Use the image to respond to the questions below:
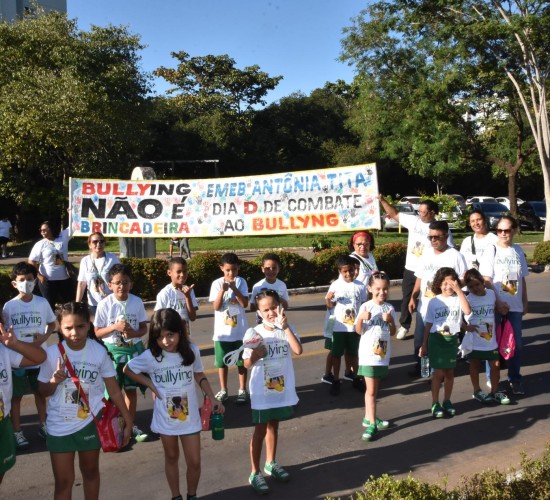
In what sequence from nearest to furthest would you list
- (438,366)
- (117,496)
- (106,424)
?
(106,424)
(117,496)
(438,366)

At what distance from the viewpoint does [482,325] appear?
23.0 feet

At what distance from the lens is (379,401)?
Answer: 24.0 ft

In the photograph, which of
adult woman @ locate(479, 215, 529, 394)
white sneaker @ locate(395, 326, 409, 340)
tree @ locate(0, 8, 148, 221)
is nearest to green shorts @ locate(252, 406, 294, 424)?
adult woman @ locate(479, 215, 529, 394)

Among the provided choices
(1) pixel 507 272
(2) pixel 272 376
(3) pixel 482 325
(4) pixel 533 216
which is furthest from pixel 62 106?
(4) pixel 533 216

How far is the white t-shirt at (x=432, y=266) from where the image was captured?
7.63 meters

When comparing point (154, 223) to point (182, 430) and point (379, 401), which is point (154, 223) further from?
point (182, 430)

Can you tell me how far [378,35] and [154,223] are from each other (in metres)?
15.4

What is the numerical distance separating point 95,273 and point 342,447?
3.48 metres

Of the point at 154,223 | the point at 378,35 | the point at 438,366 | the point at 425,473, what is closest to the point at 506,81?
the point at 378,35

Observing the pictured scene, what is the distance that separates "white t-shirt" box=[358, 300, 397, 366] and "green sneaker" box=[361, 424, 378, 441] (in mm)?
564

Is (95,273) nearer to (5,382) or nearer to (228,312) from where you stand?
(228,312)

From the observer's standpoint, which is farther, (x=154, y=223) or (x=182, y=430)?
(x=154, y=223)

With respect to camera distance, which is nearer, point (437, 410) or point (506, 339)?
point (437, 410)

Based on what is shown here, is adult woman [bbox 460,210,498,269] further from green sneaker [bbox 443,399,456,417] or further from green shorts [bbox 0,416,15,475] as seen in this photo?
green shorts [bbox 0,416,15,475]
